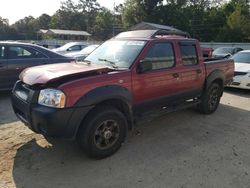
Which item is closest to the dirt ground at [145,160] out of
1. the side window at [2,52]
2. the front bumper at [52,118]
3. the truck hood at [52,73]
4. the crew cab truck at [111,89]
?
the crew cab truck at [111,89]

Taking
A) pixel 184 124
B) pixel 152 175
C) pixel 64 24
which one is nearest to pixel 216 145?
pixel 184 124

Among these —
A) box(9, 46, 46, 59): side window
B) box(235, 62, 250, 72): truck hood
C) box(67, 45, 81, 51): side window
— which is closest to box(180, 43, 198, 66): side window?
box(235, 62, 250, 72): truck hood

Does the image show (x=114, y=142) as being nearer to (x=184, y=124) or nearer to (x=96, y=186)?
(x=96, y=186)

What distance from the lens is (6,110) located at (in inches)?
265

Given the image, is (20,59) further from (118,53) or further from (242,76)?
(242,76)

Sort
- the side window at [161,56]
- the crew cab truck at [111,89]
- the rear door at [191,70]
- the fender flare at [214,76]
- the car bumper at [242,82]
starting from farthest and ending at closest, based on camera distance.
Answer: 1. the car bumper at [242,82]
2. the fender flare at [214,76]
3. the rear door at [191,70]
4. the side window at [161,56]
5. the crew cab truck at [111,89]

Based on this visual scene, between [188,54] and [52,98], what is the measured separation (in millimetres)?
3169

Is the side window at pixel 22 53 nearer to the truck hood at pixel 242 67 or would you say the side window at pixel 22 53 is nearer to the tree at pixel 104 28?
the truck hood at pixel 242 67

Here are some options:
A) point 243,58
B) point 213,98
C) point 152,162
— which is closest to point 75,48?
point 243,58

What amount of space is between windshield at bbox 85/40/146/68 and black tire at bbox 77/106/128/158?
36.0 inches

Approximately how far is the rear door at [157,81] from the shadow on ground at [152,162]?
2.17ft

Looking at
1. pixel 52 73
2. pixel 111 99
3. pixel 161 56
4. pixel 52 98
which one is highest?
pixel 161 56

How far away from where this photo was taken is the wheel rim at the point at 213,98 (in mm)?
6594

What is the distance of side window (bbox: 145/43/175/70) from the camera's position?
4961 millimetres
